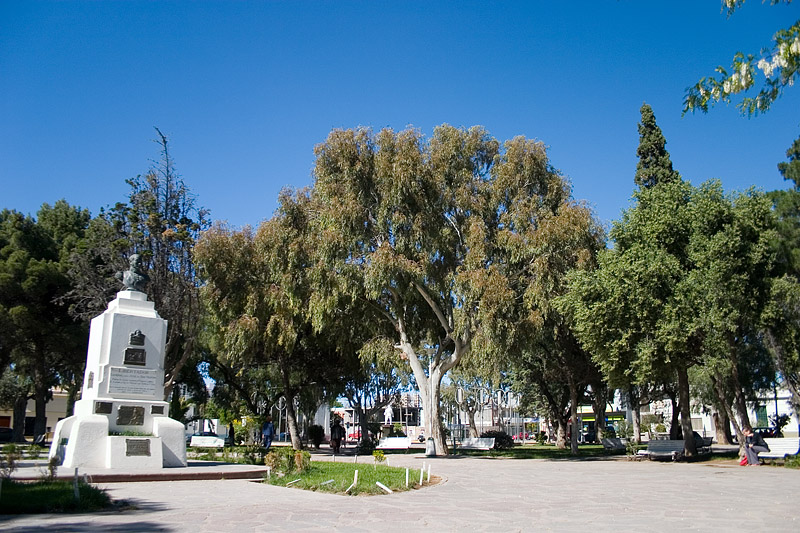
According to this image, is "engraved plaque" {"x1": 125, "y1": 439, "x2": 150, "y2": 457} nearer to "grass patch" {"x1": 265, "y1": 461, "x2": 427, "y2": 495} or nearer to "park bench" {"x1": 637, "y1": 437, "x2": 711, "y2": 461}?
"grass patch" {"x1": 265, "y1": 461, "x2": 427, "y2": 495}

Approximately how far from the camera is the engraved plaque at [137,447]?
53.3 feet

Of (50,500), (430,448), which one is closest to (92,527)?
(50,500)

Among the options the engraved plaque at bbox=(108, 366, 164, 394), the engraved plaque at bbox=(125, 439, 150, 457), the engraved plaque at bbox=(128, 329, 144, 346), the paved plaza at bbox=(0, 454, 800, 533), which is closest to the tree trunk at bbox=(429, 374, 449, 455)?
the paved plaza at bbox=(0, 454, 800, 533)

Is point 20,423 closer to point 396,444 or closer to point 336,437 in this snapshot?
point 396,444

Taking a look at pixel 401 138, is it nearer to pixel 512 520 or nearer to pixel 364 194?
pixel 364 194

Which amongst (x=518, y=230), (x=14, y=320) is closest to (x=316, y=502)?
(x=518, y=230)

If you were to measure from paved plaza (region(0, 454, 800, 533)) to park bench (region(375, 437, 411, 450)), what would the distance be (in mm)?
24019

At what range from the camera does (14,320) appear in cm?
3112

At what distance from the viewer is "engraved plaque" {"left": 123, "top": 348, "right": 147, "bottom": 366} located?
17.5 meters

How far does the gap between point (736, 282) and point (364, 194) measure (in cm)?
1512

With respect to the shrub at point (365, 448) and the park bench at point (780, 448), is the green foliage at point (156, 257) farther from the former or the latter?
the park bench at point (780, 448)

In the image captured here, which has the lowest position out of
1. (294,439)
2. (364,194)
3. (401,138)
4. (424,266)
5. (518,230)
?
(294,439)

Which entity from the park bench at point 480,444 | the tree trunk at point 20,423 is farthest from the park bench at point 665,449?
the tree trunk at point 20,423

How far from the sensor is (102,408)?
1681 cm
